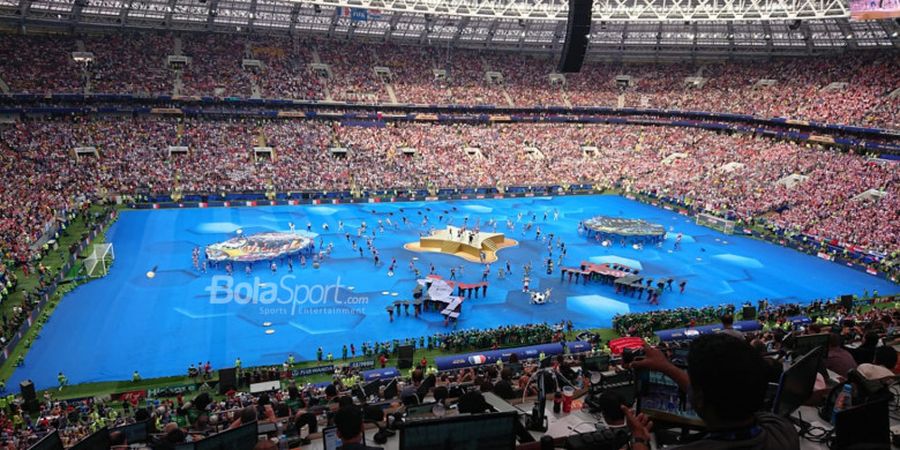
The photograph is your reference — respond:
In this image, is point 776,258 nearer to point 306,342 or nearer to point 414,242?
point 414,242

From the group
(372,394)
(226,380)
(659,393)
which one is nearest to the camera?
(659,393)

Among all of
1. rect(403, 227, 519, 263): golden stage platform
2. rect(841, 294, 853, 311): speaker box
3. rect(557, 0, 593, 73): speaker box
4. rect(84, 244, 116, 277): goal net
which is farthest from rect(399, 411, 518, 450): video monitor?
rect(557, 0, 593, 73): speaker box

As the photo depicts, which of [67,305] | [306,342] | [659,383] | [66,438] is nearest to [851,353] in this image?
[659,383]

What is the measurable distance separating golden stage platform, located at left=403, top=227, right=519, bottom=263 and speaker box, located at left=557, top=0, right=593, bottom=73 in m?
14.8

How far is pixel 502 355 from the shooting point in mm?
25219

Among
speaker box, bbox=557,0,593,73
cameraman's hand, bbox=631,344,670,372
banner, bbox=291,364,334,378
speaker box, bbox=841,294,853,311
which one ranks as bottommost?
banner, bbox=291,364,334,378

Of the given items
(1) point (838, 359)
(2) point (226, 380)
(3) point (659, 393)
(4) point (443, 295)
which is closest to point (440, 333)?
(4) point (443, 295)

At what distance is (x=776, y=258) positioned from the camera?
45250 millimetres

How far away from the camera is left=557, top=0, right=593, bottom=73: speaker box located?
40906 millimetres

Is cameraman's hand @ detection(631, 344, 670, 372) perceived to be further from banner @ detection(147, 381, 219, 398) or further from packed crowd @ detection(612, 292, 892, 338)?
packed crowd @ detection(612, 292, 892, 338)

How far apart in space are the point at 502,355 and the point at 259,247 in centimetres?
2249

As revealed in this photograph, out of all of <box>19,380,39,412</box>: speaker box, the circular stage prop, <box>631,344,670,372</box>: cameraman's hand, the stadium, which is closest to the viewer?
<box>631,344,670,372</box>: cameraman's hand

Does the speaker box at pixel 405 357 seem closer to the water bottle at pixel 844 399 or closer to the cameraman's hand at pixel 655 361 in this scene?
Result: the water bottle at pixel 844 399

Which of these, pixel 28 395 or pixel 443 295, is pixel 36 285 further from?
pixel 443 295
